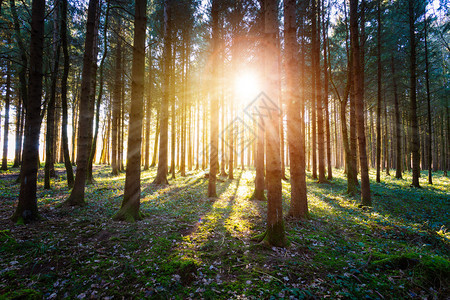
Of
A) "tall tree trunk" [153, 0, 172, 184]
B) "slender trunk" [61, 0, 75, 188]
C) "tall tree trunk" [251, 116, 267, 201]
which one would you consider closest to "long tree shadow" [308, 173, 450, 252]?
"tall tree trunk" [251, 116, 267, 201]

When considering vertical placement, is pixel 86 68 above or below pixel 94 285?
above

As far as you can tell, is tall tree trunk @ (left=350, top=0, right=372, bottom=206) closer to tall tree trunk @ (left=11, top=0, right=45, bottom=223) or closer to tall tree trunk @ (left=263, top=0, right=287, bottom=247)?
tall tree trunk @ (left=263, top=0, right=287, bottom=247)

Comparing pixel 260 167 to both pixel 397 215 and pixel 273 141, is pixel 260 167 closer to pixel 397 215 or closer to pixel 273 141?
pixel 273 141

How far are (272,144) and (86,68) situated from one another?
25.0 ft

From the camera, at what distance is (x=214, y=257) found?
13.0 ft

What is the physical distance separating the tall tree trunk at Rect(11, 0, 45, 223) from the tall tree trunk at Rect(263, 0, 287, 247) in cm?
632

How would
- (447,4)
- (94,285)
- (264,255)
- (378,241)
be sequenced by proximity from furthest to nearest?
(447,4)
(378,241)
(264,255)
(94,285)

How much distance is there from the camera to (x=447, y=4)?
1323 cm

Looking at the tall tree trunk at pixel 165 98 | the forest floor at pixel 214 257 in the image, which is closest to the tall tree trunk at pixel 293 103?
the forest floor at pixel 214 257

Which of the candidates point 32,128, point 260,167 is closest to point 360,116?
point 260,167

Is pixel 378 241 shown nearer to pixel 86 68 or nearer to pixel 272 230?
pixel 272 230

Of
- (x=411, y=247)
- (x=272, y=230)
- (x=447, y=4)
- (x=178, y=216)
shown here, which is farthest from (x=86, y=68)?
(x=447, y=4)

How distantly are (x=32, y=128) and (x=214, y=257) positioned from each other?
616cm

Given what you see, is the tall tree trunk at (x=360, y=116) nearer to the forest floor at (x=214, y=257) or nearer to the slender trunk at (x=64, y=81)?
the forest floor at (x=214, y=257)
